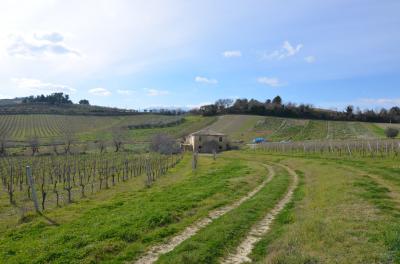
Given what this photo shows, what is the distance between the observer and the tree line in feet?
341

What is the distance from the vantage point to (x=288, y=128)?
92.6 meters

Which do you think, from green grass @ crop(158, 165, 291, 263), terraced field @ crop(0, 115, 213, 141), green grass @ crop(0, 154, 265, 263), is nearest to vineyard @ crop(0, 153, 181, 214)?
green grass @ crop(0, 154, 265, 263)

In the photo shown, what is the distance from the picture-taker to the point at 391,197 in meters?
13.9

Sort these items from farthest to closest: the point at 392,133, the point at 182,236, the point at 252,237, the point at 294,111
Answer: the point at 294,111, the point at 392,133, the point at 182,236, the point at 252,237

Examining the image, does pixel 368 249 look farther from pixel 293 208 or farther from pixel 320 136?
pixel 320 136

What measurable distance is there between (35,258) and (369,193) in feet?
42.4

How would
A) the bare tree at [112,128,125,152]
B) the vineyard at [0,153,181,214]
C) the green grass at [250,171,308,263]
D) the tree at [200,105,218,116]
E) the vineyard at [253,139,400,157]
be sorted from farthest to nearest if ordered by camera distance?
the tree at [200,105,218,116] < the bare tree at [112,128,125,152] < the vineyard at [253,139,400,157] < the vineyard at [0,153,181,214] < the green grass at [250,171,308,263]

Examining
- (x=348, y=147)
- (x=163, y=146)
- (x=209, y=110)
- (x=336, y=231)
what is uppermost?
(x=209, y=110)

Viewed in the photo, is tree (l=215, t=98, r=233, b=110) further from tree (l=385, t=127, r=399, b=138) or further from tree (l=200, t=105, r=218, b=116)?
tree (l=385, t=127, r=399, b=138)

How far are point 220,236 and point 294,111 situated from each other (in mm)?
107193

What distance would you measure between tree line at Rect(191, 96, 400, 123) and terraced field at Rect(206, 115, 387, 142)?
20.5 ft

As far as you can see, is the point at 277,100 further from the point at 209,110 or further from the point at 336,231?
the point at 336,231

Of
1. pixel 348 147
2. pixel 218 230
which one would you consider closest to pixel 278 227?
pixel 218 230

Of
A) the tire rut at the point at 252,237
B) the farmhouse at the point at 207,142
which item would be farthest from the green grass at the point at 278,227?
the farmhouse at the point at 207,142
